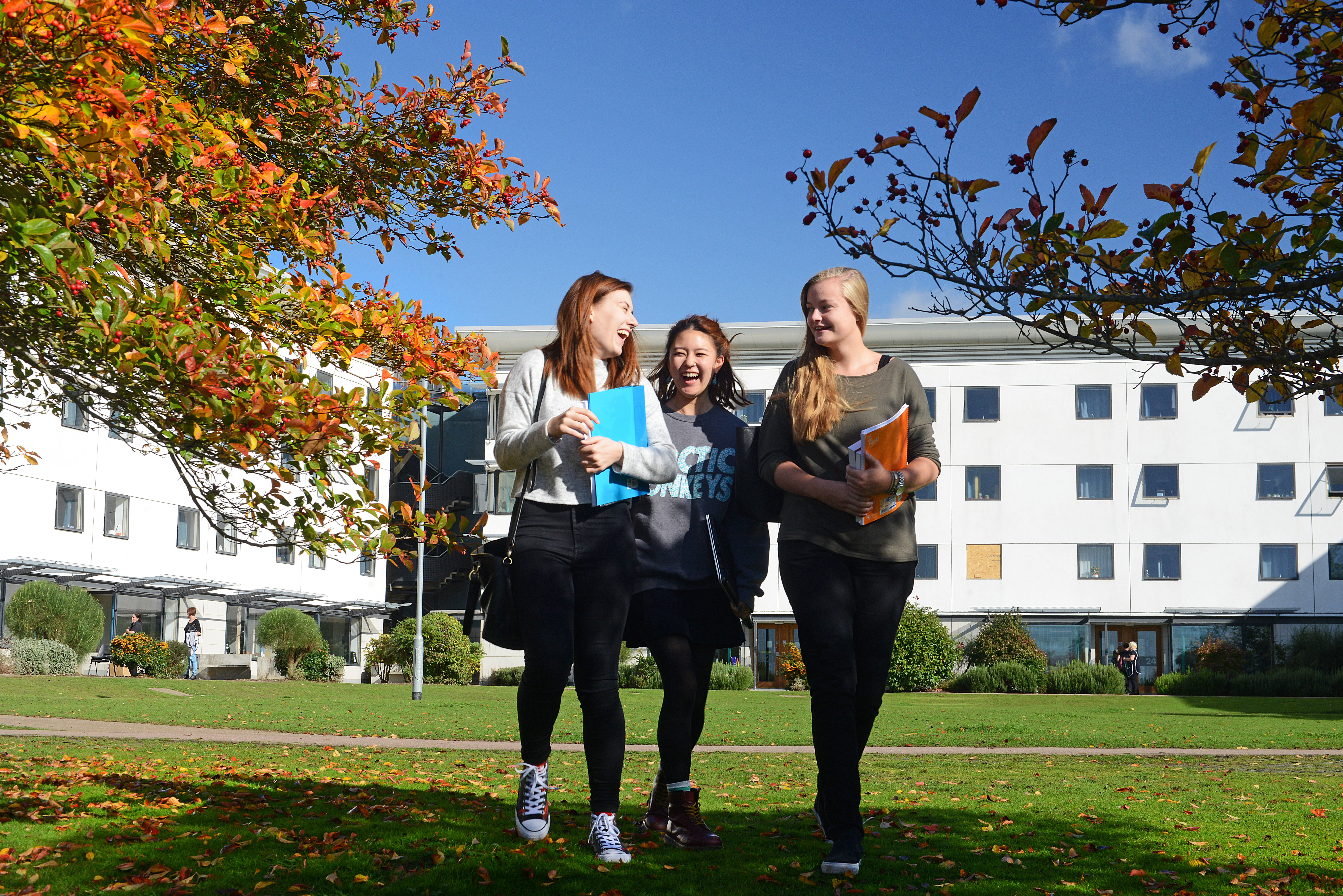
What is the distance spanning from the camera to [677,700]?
4648mm

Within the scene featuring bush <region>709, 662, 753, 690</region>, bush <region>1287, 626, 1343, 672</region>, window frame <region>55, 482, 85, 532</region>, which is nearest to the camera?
window frame <region>55, 482, 85, 532</region>

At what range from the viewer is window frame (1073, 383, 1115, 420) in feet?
140

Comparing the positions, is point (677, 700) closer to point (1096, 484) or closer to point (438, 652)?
point (438, 652)

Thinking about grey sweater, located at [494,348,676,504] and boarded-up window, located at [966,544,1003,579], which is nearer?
grey sweater, located at [494,348,676,504]

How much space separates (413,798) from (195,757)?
413cm

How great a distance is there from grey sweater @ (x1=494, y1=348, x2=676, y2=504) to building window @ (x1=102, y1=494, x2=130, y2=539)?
3480cm

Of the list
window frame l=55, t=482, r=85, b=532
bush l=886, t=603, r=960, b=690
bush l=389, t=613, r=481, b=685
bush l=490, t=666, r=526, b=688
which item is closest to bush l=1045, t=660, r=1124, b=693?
bush l=886, t=603, r=960, b=690

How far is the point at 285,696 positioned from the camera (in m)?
23.1

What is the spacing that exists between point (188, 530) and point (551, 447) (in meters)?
38.3

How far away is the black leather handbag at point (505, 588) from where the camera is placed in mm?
4273

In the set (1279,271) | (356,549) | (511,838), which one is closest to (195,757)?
(356,549)

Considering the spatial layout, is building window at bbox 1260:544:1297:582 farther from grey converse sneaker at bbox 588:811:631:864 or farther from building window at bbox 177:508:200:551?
grey converse sneaker at bbox 588:811:631:864

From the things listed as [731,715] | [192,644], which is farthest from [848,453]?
[192,644]

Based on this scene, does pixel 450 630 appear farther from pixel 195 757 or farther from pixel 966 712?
pixel 195 757
